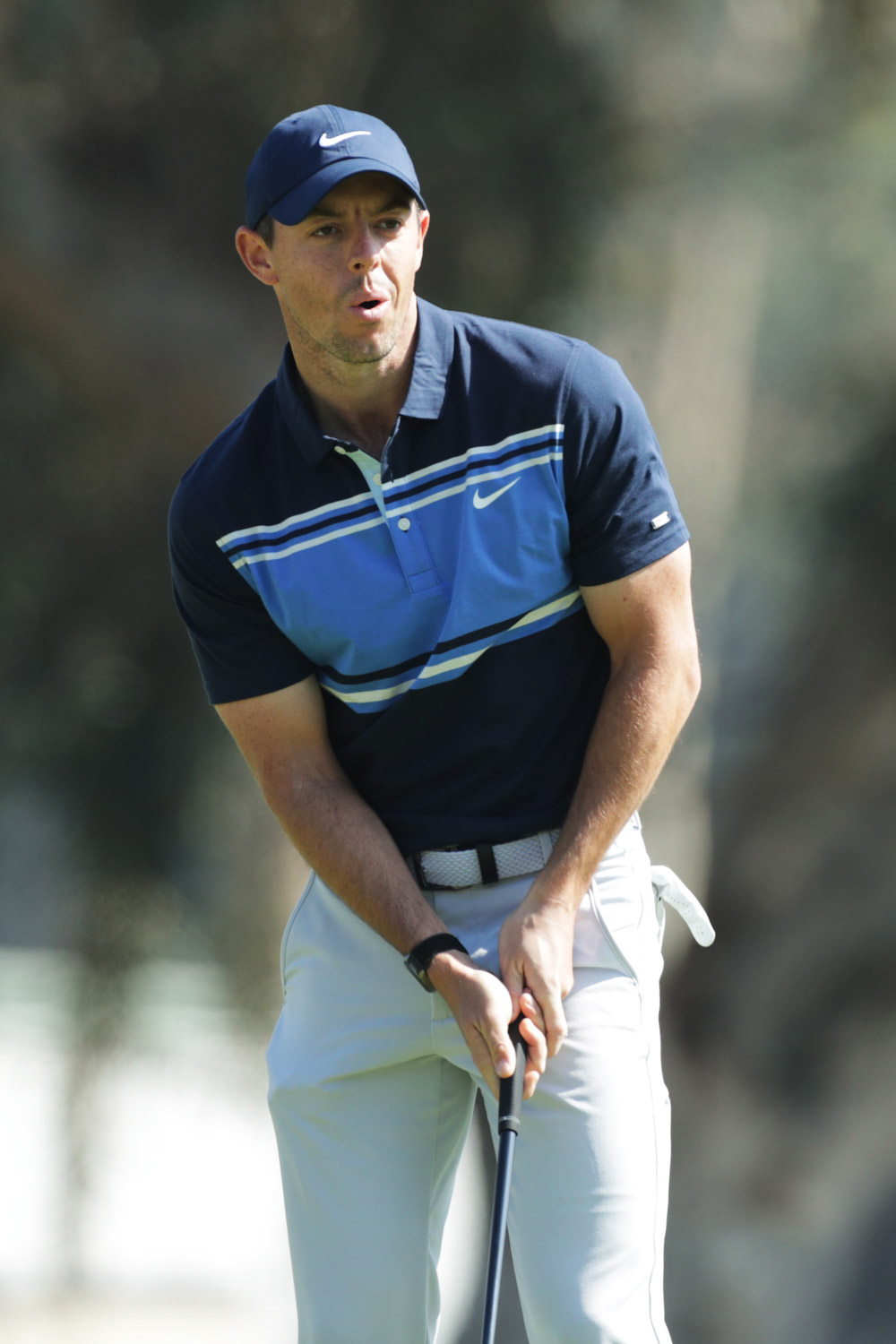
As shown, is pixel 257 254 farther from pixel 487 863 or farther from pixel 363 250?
pixel 487 863

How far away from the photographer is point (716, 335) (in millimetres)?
2592

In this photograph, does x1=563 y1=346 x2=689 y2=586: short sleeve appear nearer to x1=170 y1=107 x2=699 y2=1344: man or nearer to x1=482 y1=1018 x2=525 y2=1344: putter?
x1=170 y1=107 x2=699 y2=1344: man

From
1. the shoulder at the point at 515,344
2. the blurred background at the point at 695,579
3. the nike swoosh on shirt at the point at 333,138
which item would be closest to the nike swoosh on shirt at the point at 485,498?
the shoulder at the point at 515,344

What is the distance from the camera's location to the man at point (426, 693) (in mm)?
Result: 1303

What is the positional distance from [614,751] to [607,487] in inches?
9.6

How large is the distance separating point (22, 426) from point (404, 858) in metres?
1.65

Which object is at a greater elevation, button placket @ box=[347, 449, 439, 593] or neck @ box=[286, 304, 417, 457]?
neck @ box=[286, 304, 417, 457]

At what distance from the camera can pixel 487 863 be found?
1.37 meters

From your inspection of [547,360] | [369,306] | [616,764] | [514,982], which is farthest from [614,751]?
[369,306]

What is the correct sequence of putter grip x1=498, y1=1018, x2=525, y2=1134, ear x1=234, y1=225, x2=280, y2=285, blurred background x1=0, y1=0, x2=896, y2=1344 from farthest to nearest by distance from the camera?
blurred background x1=0, y1=0, x2=896, y2=1344, ear x1=234, y1=225, x2=280, y2=285, putter grip x1=498, y1=1018, x2=525, y2=1134

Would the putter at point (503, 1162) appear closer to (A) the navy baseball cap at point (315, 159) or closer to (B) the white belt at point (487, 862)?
(B) the white belt at point (487, 862)

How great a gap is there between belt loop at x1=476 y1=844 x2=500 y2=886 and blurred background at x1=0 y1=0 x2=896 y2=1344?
1.31 meters

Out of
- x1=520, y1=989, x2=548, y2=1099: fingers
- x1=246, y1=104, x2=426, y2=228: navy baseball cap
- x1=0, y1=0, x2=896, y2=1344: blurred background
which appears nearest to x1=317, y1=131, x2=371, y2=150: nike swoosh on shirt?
x1=246, y1=104, x2=426, y2=228: navy baseball cap

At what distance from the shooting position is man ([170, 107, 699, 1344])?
4.27 feet
